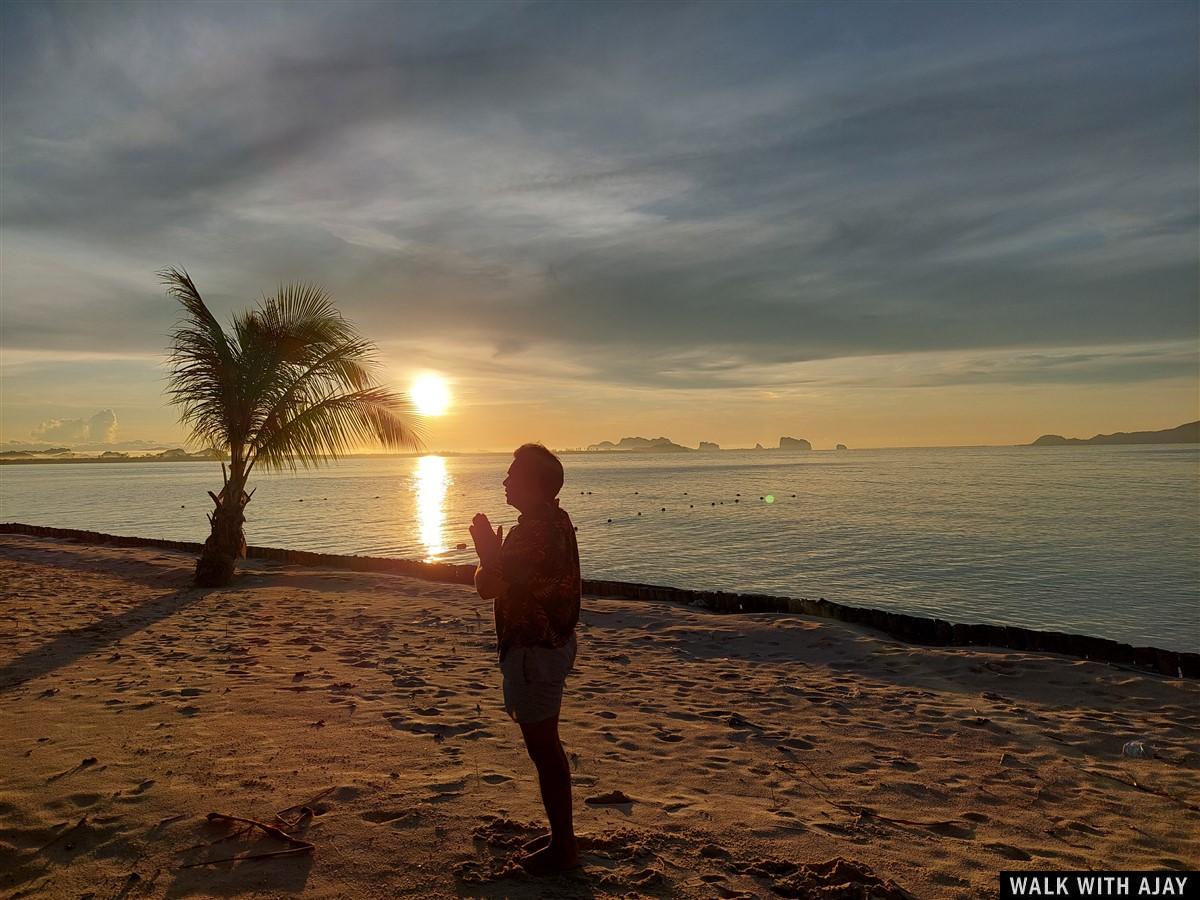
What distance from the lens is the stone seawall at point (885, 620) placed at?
9.70 meters

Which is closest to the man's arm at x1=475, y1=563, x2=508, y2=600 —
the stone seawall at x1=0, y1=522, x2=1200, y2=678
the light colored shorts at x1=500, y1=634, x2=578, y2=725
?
the light colored shorts at x1=500, y1=634, x2=578, y2=725

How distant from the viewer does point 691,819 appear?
4.73 m

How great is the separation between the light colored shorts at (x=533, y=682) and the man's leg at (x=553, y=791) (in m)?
0.07

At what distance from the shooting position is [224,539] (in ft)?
48.8

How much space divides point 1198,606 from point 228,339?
24.5m

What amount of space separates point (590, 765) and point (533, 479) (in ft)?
10.4

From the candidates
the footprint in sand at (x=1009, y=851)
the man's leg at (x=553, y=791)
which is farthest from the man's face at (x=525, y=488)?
the footprint in sand at (x=1009, y=851)

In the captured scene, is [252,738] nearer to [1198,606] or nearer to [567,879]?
[567,879]

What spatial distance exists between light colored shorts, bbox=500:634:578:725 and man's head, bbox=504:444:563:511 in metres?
0.80

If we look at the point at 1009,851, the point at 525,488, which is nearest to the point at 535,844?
the point at 525,488

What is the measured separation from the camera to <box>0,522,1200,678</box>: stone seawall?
9.70m

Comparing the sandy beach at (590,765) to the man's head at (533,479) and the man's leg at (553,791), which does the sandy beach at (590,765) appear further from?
the man's head at (533,479)

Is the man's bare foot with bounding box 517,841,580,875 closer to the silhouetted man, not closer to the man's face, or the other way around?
the silhouetted man

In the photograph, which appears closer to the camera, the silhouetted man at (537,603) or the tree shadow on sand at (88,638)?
the silhouetted man at (537,603)
